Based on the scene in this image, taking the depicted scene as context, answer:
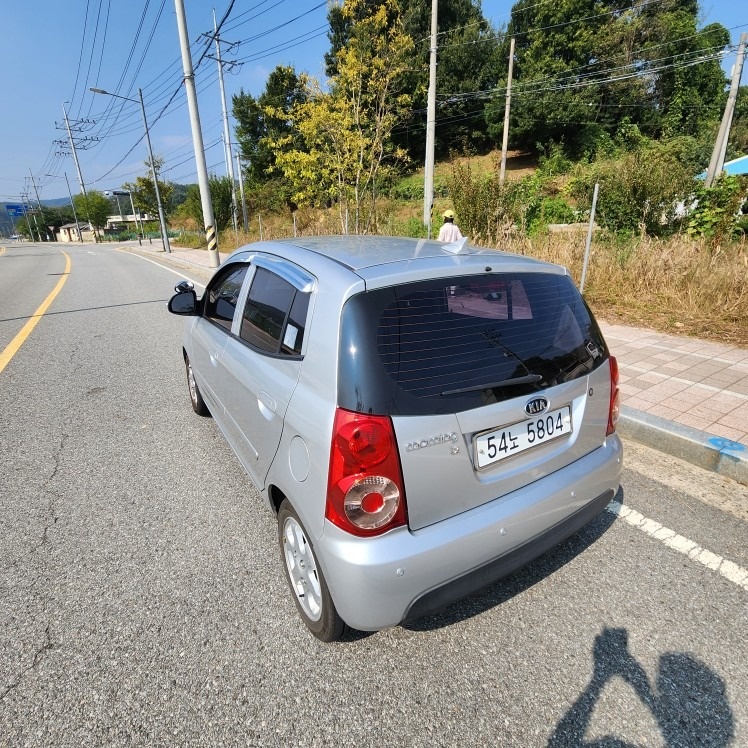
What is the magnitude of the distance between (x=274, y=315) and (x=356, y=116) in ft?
45.7

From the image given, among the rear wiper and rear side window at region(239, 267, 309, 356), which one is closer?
the rear wiper

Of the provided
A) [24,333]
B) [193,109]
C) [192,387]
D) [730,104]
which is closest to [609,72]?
[730,104]

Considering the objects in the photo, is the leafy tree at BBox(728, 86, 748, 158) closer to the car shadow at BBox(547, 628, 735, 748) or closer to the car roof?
the car roof

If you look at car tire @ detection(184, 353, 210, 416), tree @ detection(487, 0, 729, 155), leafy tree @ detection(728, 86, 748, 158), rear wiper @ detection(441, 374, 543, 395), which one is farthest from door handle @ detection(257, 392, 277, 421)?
leafy tree @ detection(728, 86, 748, 158)

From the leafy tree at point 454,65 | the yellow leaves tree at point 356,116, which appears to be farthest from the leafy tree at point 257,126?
the yellow leaves tree at point 356,116

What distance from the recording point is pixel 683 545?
2.37m

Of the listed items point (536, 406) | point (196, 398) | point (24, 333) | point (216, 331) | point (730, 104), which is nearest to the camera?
point (536, 406)

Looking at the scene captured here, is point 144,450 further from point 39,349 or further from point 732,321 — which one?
point 732,321

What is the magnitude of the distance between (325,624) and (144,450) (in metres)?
2.36

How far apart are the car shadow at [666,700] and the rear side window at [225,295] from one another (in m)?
2.51

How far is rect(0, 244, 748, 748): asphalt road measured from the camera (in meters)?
1.55

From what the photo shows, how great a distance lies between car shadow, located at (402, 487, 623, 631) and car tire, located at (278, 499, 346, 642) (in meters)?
0.39

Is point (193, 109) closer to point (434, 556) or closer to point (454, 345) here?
point (454, 345)

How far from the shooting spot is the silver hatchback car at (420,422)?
1.52 meters
